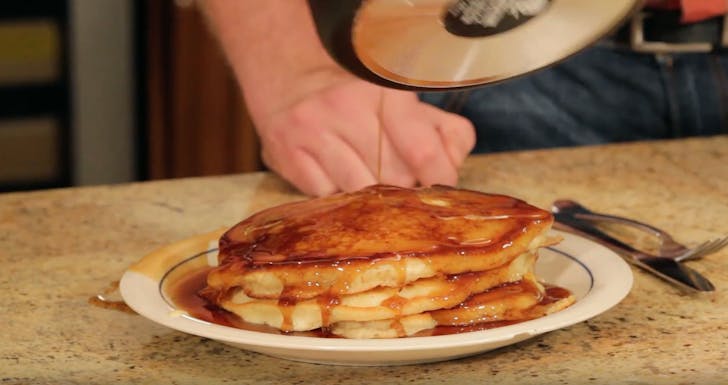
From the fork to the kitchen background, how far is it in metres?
2.33

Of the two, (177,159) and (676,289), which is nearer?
(676,289)

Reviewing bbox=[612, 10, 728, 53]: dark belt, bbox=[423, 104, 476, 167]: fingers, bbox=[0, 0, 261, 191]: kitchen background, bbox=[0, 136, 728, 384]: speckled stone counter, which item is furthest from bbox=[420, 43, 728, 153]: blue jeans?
bbox=[0, 0, 261, 191]: kitchen background

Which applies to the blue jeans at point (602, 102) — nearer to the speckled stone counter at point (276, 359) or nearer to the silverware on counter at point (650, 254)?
the speckled stone counter at point (276, 359)

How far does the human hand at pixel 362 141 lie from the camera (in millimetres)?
1638

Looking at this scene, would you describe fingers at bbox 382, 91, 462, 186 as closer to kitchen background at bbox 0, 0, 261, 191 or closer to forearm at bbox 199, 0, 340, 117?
forearm at bbox 199, 0, 340, 117

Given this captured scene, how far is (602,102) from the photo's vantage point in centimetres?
217

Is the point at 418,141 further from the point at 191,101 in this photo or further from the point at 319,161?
the point at 191,101

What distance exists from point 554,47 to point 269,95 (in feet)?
2.35

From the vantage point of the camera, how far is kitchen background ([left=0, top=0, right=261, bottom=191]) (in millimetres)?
3801

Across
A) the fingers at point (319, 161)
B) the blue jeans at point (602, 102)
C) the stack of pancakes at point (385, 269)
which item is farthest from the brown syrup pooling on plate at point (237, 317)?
the blue jeans at point (602, 102)

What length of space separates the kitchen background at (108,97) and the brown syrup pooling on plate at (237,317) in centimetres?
259

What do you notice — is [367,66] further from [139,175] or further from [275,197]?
[139,175]

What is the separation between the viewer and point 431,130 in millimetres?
1677

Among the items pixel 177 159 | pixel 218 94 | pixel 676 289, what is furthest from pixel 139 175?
pixel 676 289
